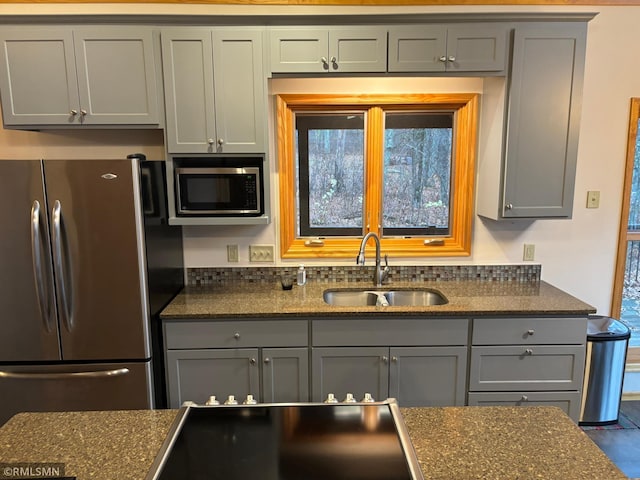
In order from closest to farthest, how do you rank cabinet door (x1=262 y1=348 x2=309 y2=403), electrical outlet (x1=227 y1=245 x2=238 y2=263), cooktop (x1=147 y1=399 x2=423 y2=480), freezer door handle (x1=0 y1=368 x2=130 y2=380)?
cooktop (x1=147 y1=399 x2=423 y2=480) < freezer door handle (x1=0 y1=368 x2=130 y2=380) < cabinet door (x1=262 y1=348 x2=309 y2=403) < electrical outlet (x1=227 y1=245 x2=238 y2=263)

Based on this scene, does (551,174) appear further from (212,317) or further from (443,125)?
(212,317)

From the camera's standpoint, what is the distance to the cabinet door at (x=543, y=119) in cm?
228

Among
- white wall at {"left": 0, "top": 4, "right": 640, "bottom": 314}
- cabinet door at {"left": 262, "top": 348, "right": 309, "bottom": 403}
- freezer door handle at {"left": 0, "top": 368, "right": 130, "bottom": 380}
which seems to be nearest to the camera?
freezer door handle at {"left": 0, "top": 368, "right": 130, "bottom": 380}

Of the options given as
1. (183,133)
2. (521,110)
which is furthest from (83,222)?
(521,110)

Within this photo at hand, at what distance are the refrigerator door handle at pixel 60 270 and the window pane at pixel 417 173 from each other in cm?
189

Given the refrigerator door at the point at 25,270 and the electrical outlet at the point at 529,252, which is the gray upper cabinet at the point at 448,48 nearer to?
the electrical outlet at the point at 529,252

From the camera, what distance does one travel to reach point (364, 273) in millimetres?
2797

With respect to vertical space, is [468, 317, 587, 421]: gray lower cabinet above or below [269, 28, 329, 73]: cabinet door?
below

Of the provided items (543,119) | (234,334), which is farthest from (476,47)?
(234,334)

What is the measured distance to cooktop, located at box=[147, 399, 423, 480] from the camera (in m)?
0.98

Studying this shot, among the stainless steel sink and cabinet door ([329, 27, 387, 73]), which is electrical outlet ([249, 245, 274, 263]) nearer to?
the stainless steel sink

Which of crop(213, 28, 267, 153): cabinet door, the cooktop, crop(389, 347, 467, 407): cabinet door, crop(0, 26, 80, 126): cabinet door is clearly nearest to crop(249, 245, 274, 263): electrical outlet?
crop(213, 28, 267, 153): cabinet door

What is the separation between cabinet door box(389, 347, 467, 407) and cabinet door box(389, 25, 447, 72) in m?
1.53

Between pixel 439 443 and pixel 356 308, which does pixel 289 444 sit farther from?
pixel 356 308
